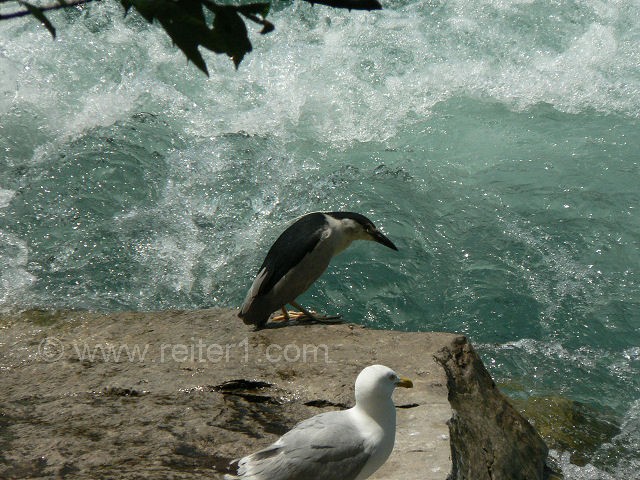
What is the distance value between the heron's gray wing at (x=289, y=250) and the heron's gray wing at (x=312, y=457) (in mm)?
1566

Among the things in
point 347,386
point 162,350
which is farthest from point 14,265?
point 347,386

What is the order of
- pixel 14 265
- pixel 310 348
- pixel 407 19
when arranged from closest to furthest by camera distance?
pixel 310 348
pixel 14 265
pixel 407 19

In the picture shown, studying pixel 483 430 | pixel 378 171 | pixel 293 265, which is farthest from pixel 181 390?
pixel 378 171

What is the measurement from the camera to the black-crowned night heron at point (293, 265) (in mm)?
4234

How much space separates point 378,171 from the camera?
6492 millimetres

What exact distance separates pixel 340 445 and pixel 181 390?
1.07m

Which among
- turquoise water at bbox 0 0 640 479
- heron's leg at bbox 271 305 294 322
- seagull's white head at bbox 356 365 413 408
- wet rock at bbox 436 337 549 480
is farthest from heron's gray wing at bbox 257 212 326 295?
seagull's white head at bbox 356 365 413 408

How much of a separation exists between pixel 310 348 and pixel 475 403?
74cm

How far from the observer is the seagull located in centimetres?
269

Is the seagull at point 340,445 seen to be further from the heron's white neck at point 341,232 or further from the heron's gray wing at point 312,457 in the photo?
the heron's white neck at point 341,232

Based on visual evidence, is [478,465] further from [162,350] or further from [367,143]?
[367,143]

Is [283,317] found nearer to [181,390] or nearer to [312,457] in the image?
[181,390]

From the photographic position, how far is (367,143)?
22.5 feet

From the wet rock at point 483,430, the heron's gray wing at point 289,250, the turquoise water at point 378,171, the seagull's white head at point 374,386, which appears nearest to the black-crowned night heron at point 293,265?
the heron's gray wing at point 289,250
